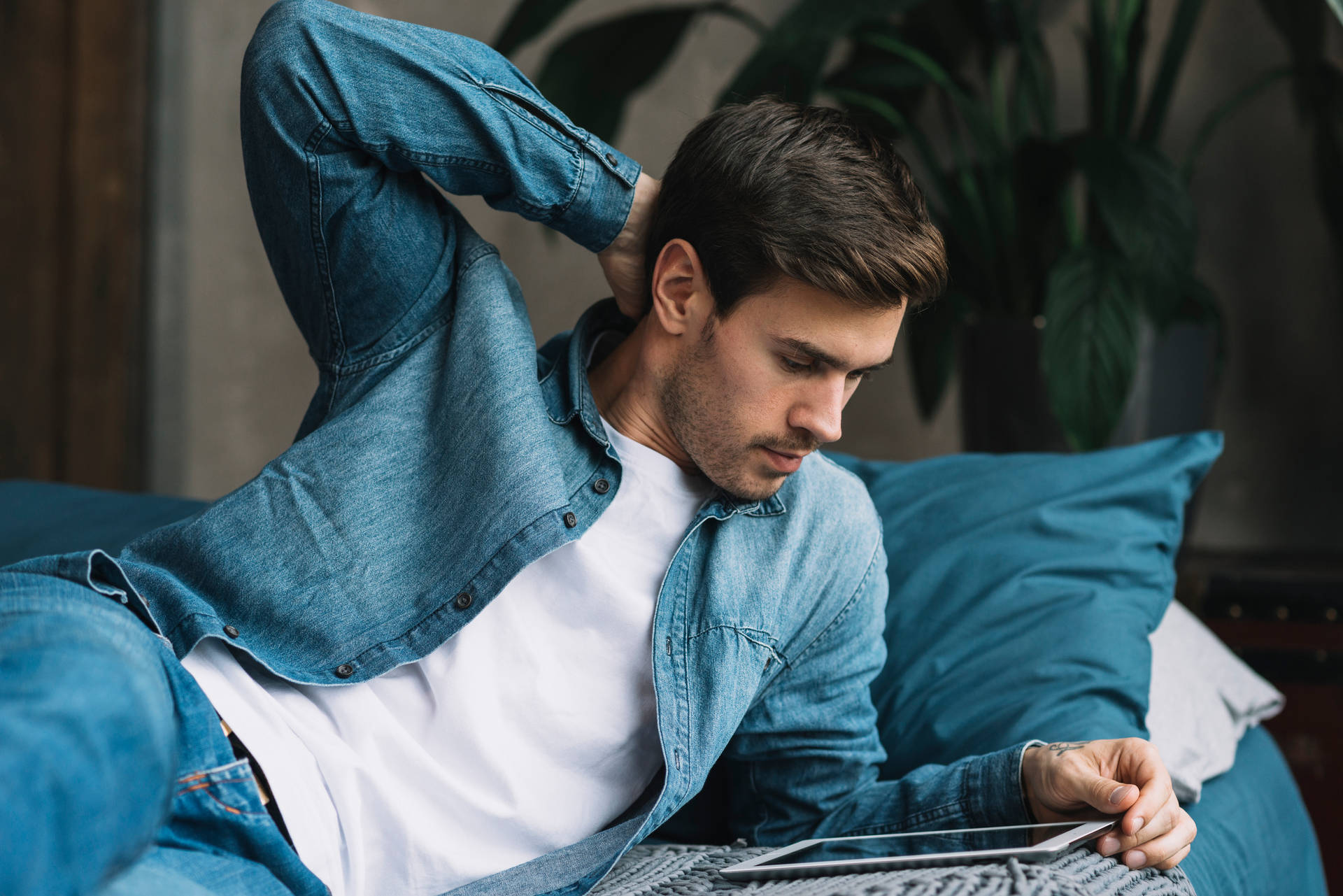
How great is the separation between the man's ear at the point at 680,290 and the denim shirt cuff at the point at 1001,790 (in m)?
0.42

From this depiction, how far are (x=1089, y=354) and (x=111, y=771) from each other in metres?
1.27

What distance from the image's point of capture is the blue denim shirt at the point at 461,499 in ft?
2.92

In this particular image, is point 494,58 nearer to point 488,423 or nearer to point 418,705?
point 488,423

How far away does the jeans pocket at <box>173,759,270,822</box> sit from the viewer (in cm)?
73

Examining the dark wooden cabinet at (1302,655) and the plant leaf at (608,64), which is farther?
the plant leaf at (608,64)

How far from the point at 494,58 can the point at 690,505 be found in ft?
1.41

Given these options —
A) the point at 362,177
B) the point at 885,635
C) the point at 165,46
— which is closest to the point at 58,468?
the point at 165,46

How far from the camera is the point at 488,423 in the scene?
3.06 ft

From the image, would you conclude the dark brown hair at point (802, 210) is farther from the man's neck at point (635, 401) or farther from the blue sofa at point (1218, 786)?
the blue sofa at point (1218, 786)

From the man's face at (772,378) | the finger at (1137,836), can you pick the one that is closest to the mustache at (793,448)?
the man's face at (772,378)

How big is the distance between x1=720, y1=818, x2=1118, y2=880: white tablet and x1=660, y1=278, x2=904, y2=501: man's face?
29 centimetres

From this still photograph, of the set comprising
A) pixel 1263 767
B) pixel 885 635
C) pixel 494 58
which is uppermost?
pixel 494 58

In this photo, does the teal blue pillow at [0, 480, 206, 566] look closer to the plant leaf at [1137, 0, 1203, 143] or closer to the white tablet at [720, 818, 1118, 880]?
the white tablet at [720, 818, 1118, 880]

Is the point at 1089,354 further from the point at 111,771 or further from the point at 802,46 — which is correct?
the point at 111,771
